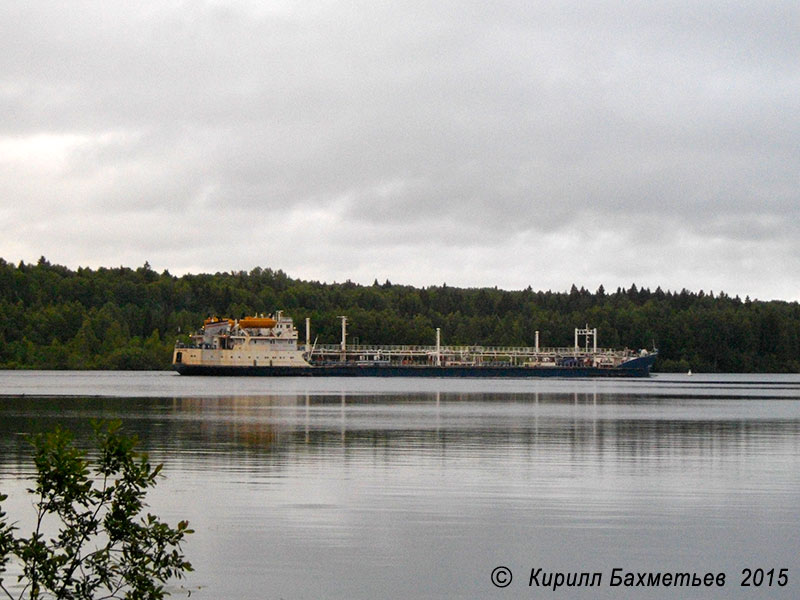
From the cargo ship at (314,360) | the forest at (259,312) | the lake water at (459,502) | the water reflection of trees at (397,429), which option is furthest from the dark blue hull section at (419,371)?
the lake water at (459,502)

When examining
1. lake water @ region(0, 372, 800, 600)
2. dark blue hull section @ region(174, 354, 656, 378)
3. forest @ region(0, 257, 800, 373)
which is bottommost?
lake water @ region(0, 372, 800, 600)

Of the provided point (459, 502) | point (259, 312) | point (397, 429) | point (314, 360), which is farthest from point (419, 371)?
point (459, 502)

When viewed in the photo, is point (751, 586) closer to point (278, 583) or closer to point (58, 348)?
point (278, 583)

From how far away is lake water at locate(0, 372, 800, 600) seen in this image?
17.1m

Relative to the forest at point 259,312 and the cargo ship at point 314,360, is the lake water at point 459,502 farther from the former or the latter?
the forest at point 259,312

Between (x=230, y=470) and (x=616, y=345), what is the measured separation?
159 m

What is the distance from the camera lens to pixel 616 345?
184 metres

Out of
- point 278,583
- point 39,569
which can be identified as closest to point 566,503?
point 278,583

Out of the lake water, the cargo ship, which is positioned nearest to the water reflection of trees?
the lake water

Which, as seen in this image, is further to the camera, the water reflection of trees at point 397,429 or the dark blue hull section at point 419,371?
the dark blue hull section at point 419,371

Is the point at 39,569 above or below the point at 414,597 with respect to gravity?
above

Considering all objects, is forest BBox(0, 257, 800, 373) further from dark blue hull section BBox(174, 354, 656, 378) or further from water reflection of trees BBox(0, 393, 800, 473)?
water reflection of trees BBox(0, 393, 800, 473)

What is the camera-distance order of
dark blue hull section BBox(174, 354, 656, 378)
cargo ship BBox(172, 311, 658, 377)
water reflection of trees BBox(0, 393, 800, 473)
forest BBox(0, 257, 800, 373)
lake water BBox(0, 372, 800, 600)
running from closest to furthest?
1. lake water BBox(0, 372, 800, 600)
2. water reflection of trees BBox(0, 393, 800, 473)
3. cargo ship BBox(172, 311, 658, 377)
4. dark blue hull section BBox(174, 354, 656, 378)
5. forest BBox(0, 257, 800, 373)

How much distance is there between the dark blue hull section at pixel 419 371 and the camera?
415 ft
